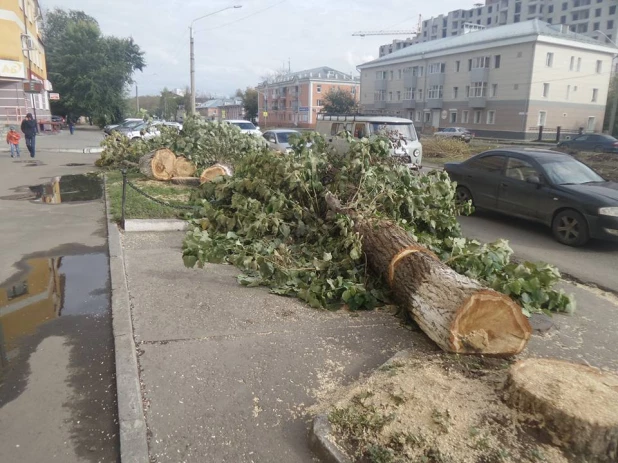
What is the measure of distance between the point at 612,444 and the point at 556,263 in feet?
16.5

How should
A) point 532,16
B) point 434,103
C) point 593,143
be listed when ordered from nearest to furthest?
point 593,143 → point 434,103 → point 532,16

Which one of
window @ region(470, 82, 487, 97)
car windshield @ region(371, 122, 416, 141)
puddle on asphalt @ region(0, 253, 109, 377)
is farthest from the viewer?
window @ region(470, 82, 487, 97)

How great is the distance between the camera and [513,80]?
52.5 m

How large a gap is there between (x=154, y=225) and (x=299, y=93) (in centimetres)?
8044

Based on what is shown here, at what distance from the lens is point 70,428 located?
10.5 feet

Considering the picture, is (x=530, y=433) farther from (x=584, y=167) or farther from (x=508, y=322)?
(x=584, y=167)

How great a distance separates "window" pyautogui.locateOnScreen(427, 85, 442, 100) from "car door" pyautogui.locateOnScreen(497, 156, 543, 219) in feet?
183

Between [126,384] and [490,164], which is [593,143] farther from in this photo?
[126,384]

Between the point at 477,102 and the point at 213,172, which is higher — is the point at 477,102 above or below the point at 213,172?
above

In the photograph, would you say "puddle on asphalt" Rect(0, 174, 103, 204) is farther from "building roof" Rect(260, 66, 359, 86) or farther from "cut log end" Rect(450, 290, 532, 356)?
"building roof" Rect(260, 66, 359, 86)

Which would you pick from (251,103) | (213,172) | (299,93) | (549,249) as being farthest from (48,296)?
(251,103)


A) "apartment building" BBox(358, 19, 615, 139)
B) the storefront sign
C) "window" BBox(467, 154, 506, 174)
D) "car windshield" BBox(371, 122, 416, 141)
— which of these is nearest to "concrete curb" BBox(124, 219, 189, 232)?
"window" BBox(467, 154, 506, 174)

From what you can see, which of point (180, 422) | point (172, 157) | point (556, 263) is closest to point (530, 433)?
point (180, 422)

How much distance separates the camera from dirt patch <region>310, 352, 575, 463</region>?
9.11 feet
